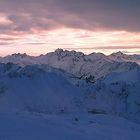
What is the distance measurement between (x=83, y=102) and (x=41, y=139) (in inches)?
1934

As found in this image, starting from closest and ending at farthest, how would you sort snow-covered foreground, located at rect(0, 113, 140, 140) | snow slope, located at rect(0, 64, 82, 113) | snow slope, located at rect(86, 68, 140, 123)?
snow-covered foreground, located at rect(0, 113, 140, 140) → snow slope, located at rect(0, 64, 82, 113) → snow slope, located at rect(86, 68, 140, 123)

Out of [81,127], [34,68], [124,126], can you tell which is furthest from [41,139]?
[34,68]

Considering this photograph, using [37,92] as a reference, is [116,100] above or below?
below

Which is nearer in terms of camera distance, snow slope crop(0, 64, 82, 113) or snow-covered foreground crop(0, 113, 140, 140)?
snow-covered foreground crop(0, 113, 140, 140)

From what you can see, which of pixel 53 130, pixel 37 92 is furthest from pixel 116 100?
pixel 53 130

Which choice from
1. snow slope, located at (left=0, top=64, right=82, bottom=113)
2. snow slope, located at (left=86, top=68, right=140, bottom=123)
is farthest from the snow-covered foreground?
snow slope, located at (left=86, top=68, right=140, bottom=123)

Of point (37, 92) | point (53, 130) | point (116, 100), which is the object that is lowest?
point (116, 100)

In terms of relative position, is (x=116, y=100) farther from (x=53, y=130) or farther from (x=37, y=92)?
(x=53, y=130)

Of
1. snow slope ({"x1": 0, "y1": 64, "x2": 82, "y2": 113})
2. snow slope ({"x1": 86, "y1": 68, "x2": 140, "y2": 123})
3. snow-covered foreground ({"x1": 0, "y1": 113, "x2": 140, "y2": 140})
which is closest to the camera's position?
snow-covered foreground ({"x1": 0, "y1": 113, "x2": 140, "y2": 140})

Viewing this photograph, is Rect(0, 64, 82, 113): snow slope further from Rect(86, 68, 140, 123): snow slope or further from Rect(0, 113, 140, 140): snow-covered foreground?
Rect(0, 113, 140, 140): snow-covered foreground

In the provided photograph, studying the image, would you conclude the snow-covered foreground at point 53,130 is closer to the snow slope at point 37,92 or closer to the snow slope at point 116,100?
the snow slope at point 37,92

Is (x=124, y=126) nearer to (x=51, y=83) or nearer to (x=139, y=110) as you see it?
(x=51, y=83)

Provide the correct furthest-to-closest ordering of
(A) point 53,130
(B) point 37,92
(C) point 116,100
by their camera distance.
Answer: (C) point 116,100 < (B) point 37,92 < (A) point 53,130

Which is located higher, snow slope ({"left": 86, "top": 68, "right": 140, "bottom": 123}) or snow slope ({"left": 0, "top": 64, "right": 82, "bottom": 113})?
snow slope ({"left": 0, "top": 64, "right": 82, "bottom": 113})
